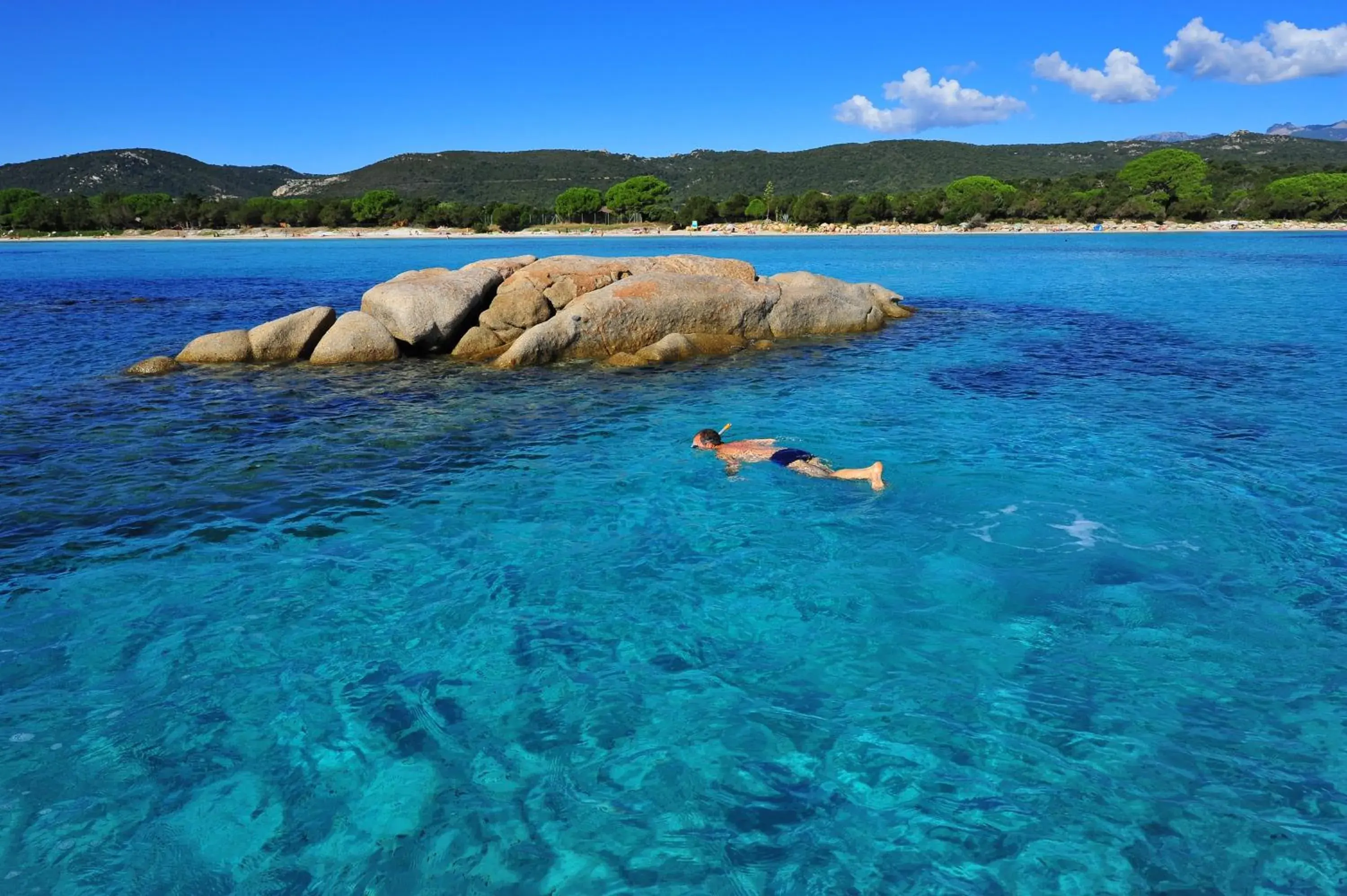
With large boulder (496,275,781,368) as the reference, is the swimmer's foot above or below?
below

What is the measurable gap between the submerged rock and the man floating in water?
44.2 ft

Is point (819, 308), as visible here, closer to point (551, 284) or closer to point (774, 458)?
point (551, 284)

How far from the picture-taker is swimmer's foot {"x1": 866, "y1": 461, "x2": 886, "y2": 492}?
9.95 meters

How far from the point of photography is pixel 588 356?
19.3 meters

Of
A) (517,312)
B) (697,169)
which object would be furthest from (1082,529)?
(697,169)

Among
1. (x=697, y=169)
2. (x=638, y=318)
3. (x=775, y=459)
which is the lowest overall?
(x=775, y=459)

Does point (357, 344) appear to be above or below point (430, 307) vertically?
below

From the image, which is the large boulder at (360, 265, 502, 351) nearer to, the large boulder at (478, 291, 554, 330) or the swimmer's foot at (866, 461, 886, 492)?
A: the large boulder at (478, 291, 554, 330)

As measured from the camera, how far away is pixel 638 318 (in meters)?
19.4

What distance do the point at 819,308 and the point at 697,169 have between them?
18748 cm

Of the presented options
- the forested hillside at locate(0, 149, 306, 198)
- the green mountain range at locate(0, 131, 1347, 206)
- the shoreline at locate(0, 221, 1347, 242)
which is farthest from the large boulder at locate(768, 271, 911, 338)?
the forested hillside at locate(0, 149, 306, 198)

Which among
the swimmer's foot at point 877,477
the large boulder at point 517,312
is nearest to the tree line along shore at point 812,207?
the large boulder at point 517,312

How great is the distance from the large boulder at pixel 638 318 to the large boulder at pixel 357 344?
2906 mm

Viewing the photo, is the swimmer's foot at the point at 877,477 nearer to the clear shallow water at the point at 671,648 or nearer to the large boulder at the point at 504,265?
the clear shallow water at the point at 671,648
